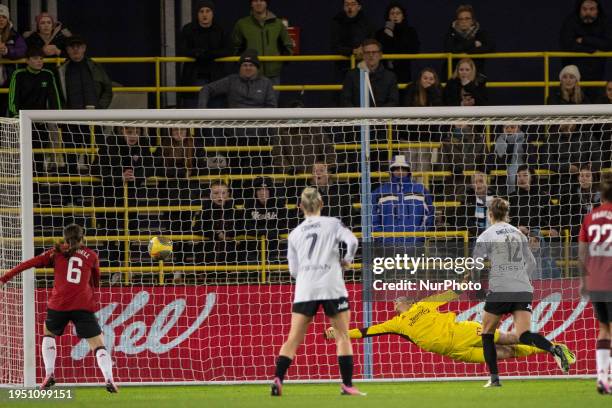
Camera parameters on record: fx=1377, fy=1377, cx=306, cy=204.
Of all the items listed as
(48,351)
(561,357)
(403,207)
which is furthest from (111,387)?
(561,357)

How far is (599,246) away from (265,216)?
4543 millimetres

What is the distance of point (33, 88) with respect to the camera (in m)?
15.4

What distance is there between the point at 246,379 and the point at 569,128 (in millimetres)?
4523

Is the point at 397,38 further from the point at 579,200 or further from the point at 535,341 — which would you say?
the point at 535,341

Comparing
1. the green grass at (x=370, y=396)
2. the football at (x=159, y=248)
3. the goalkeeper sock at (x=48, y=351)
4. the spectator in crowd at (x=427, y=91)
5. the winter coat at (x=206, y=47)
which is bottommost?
the green grass at (x=370, y=396)

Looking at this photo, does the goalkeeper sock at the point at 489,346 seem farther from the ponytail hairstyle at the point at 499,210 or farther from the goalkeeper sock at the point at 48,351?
the goalkeeper sock at the point at 48,351

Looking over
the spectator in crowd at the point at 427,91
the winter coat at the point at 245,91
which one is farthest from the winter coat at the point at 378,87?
the winter coat at the point at 245,91

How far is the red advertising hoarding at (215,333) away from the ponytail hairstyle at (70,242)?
1.90m

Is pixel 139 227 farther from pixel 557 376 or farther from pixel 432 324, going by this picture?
pixel 557 376

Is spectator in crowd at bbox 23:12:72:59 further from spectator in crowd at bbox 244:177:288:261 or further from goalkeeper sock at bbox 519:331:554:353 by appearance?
goalkeeper sock at bbox 519:331:554:353

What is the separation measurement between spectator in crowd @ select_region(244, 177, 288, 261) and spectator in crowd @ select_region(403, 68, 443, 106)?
6.36 ft

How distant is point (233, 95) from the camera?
51.1 feet

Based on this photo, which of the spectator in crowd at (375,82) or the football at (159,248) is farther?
the spectator in crowd at (375,82)

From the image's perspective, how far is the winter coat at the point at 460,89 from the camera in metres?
15.7
